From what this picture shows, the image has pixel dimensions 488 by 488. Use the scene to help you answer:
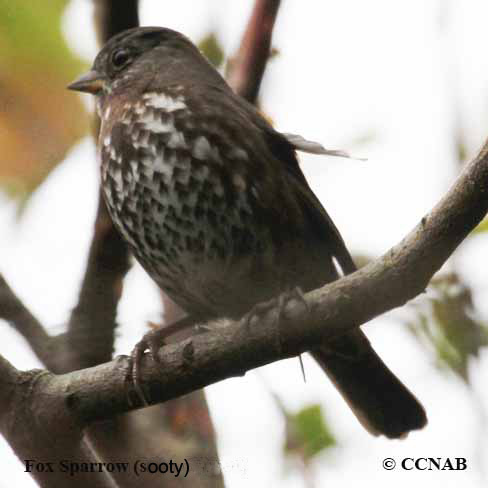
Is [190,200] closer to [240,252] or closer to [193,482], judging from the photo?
[240,252]

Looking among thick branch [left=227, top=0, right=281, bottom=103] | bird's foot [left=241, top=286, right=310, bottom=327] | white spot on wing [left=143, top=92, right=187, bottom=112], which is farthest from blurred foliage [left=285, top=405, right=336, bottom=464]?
white spot on wing [left=143, top=92, right=187, bottom=112]

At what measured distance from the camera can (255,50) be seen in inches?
133

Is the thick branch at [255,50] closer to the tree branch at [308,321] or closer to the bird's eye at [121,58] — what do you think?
the tree branch at [308,321]

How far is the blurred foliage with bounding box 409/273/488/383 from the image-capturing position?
8.95 ft

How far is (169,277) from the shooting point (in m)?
3.95

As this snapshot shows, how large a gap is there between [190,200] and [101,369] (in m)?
0.97

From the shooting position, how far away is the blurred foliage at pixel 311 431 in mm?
3396

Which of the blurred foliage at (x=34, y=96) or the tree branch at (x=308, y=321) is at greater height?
the blurred foliage at (x=34, y=96)

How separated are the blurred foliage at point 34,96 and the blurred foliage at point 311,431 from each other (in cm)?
130

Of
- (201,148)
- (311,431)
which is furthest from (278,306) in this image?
(201,148)

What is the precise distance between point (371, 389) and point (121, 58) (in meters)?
2.03

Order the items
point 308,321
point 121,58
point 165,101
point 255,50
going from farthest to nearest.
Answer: point 121,58
point 165,101
point 255,50
point 308,321

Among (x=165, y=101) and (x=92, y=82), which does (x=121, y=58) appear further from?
(x=165, y=101)

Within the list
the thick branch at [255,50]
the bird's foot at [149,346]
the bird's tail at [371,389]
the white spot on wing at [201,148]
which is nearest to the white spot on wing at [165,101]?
the white spot on wing at [201,148]
